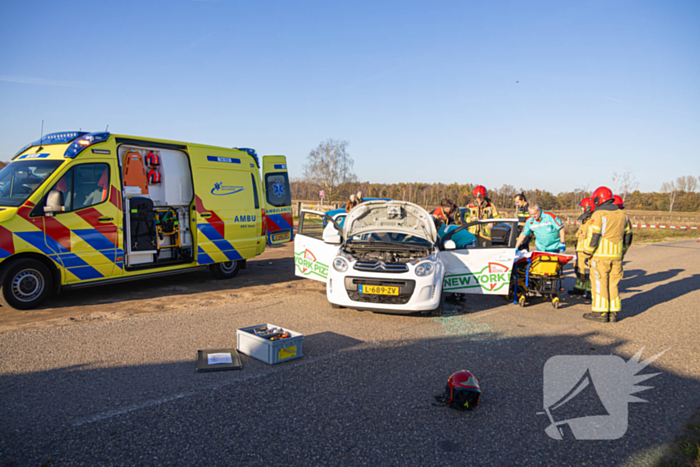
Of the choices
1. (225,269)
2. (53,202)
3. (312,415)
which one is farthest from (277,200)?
(312,415)

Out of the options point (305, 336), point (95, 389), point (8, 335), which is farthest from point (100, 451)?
point (8, 335)

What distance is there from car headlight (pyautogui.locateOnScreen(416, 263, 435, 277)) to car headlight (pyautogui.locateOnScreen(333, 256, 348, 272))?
3.57 ft

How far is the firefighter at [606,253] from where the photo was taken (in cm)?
688

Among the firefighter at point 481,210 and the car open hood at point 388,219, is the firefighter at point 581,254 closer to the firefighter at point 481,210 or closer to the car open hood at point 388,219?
the firefighter at point 481,210

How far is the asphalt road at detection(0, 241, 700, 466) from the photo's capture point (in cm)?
303

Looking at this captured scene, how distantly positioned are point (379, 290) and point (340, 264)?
2.51ft

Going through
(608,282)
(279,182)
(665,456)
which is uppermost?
(279,182)

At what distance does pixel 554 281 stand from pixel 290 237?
266 inches

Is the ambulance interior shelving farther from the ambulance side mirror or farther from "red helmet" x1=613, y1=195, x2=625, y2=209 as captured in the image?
"red helmet" x1=613, y1=195, x2=625, y2=209

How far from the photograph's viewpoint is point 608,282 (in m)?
6.97

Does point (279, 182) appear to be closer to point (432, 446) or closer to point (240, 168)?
point (240, 168)

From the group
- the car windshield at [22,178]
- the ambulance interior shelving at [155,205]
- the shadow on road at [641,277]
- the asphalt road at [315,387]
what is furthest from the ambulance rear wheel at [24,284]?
the shadow on road at [641,277]

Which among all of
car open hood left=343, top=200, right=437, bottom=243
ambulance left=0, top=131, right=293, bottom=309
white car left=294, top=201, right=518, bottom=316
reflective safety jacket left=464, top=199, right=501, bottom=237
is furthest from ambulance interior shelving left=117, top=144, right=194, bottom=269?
reflective safety jacket left=464, top=199, right=501, bottom=237

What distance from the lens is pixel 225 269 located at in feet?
32.1
